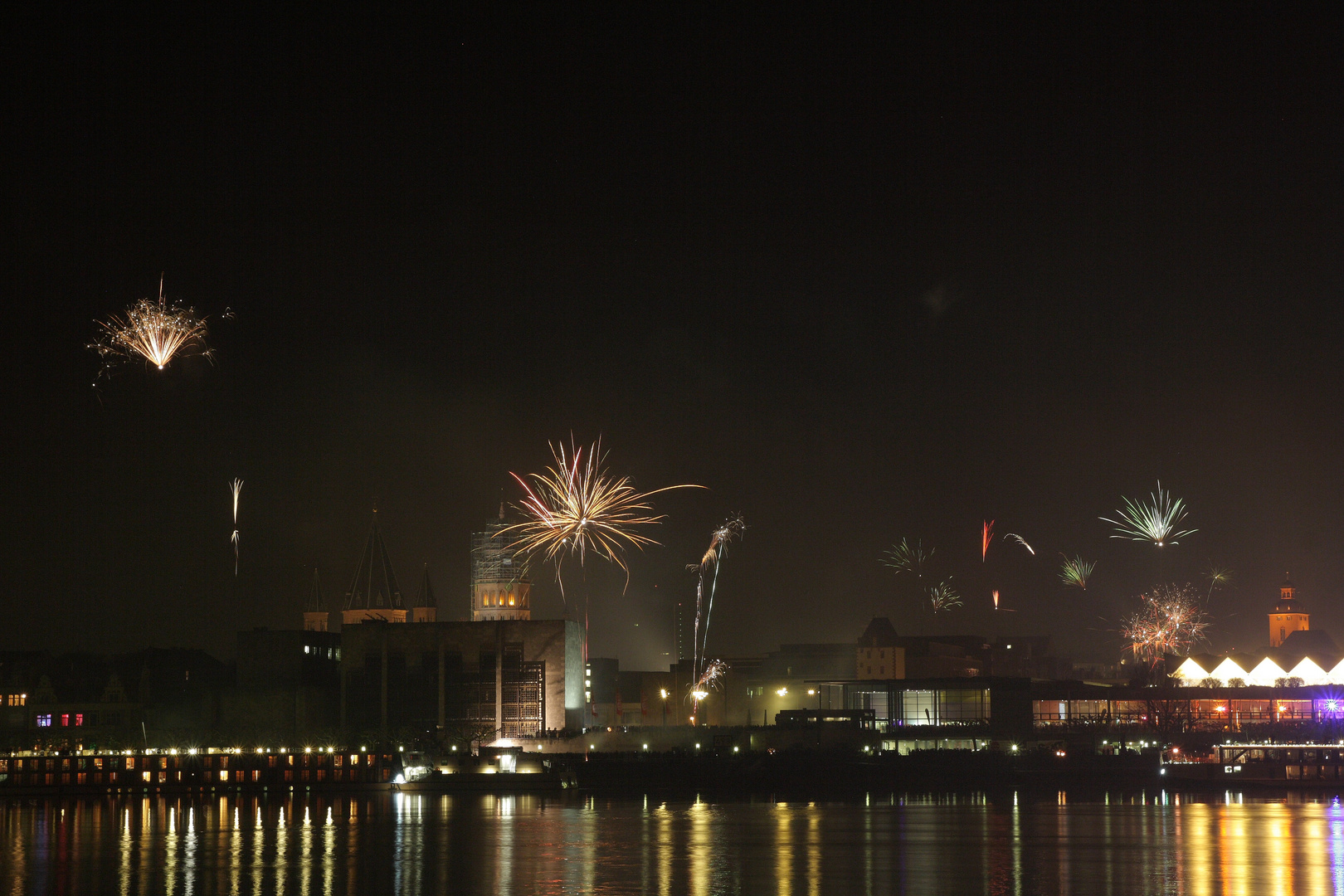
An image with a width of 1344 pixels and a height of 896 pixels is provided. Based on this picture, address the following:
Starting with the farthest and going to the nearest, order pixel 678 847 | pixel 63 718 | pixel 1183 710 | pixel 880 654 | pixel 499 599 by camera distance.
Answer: pixel 880 654, pixel 499 599, pixel 1183 710, pixel 63 718, pixel 678 847

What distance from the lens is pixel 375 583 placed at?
441 ft

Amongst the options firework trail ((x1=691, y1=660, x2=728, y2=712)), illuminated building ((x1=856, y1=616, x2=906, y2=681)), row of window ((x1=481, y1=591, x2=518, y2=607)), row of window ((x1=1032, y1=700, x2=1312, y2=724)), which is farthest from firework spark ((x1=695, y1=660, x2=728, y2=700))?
row of window ((x1=1032, y1=700, x2=1312, y2=724))

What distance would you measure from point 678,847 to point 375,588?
3561 inches

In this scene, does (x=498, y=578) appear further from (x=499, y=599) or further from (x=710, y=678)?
(x=710, y=678)

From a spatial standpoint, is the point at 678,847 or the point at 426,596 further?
the point at 426,596

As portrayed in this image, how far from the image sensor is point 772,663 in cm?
12781

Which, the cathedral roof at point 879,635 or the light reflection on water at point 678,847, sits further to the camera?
the cathedral roof at point 879,635

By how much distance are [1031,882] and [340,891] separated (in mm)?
19152

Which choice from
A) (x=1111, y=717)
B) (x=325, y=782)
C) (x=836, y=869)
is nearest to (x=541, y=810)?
(x=325, y=782)

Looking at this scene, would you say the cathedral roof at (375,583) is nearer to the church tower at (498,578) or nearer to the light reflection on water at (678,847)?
the church tower at (498,578)

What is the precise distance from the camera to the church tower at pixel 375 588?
437 feet

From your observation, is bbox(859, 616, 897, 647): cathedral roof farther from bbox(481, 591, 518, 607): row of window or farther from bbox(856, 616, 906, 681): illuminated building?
bbox(481, 591, 518, 607): row of window

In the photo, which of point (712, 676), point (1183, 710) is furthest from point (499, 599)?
point (1183, 710)

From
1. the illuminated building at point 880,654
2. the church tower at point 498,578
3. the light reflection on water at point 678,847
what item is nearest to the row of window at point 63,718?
the light reflection on water at point 678,847
